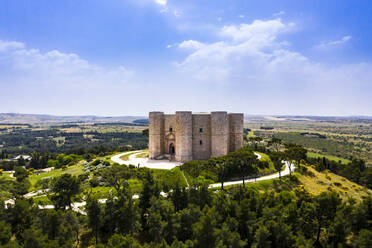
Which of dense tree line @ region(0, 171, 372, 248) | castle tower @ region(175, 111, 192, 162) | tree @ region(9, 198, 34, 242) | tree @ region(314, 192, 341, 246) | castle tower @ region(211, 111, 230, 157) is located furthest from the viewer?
castle tower @ region(211, 111, 230, 157)

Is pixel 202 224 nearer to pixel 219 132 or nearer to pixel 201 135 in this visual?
pixel 219 132

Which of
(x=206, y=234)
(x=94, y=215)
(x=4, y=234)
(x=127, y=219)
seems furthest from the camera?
(x=94, y=215)

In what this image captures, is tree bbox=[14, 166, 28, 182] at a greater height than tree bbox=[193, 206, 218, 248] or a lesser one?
lesser

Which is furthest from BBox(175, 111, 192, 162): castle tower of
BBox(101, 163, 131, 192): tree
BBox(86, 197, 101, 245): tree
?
BBox(86, 197, 101, 245): tree

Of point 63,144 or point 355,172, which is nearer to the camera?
point 355,172

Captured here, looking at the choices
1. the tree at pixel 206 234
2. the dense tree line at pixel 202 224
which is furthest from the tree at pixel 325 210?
the tree at pixel 206 234

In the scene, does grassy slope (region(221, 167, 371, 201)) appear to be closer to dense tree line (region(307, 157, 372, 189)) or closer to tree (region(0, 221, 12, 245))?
dense tree line (region(307, 157, 372, 189))

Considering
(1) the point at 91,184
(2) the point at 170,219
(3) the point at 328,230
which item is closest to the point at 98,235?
(2) the point at 170,219

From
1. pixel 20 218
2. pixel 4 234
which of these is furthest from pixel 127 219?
pixel 20 218
